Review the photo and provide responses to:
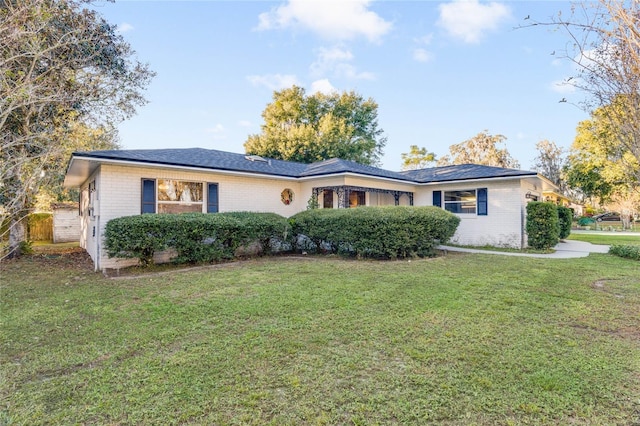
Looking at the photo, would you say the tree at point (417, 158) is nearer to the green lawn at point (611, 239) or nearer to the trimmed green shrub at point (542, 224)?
the green lawn at point (611, 239)

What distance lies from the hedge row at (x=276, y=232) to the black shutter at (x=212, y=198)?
1.23m

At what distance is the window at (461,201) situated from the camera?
14463 millimetres

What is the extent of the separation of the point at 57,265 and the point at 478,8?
14.5 meters

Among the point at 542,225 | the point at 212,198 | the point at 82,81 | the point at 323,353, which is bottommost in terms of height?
the point at 323,353

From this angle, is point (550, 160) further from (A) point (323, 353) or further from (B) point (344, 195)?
(A) point (323, 353)

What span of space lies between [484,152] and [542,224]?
28.5 meters

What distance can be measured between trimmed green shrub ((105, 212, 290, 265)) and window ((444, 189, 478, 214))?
28.2 feet

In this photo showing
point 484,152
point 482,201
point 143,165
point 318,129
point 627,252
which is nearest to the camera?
point 143,165

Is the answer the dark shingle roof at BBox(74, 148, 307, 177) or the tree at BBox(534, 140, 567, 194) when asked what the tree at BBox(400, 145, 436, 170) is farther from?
the dark shingle roof at BBox(74, 148, 307, 177)

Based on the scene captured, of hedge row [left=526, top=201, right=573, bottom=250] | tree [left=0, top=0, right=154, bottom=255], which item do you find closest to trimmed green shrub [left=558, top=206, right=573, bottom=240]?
hedge row [left=526, top=201, right=573, bottom=250]

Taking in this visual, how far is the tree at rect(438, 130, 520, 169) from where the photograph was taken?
36906 mm

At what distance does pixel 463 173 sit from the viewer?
14.8m

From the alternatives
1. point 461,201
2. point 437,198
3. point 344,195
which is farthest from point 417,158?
point 344,195

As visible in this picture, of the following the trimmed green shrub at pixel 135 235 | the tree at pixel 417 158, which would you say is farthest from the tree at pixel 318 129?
the trimmed green shrub at pixel 135 235
